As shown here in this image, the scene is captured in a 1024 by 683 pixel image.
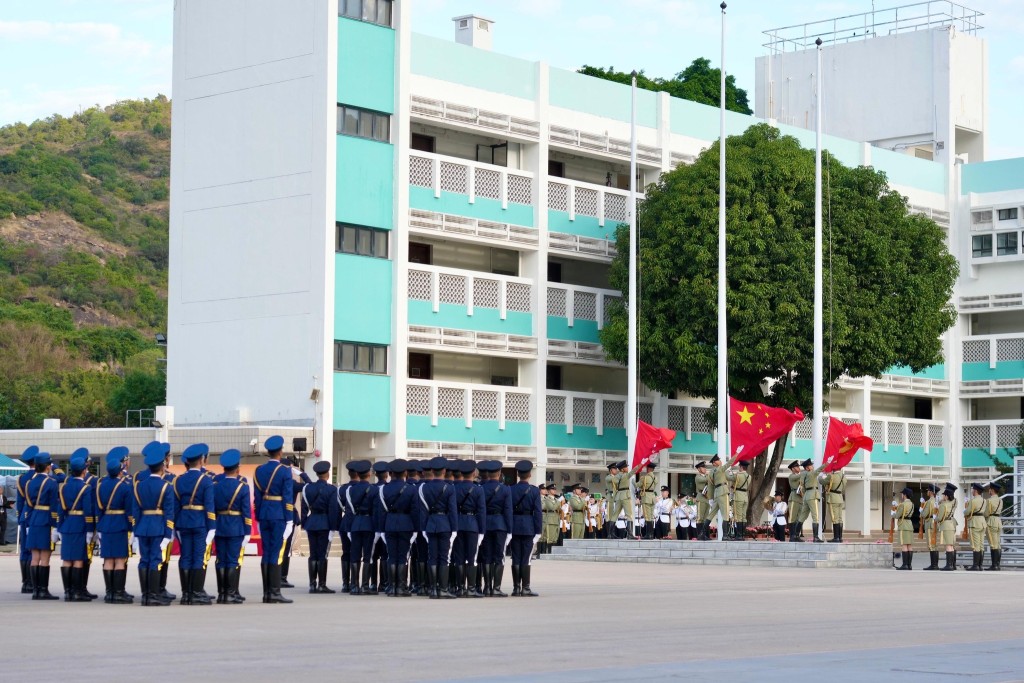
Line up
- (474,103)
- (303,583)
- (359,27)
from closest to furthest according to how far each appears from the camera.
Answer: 1. (303,583)
2. (359,27)
3. (474,103)

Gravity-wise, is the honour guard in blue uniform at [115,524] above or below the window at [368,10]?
below

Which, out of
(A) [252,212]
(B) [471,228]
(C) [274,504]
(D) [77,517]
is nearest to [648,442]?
(B) [471,228]

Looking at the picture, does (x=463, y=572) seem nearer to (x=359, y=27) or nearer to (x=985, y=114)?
(x=359, y=27)

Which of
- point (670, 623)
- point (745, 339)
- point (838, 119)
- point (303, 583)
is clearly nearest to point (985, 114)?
point (838, 119)

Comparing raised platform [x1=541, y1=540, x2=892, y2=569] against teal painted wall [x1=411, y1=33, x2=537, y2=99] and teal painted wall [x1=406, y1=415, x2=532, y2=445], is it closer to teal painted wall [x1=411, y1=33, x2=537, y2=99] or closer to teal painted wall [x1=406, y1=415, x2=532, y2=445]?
teal painted wall [x1=406, y1=415, x2=532, y2=445]

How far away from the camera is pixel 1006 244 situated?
53.4 meters

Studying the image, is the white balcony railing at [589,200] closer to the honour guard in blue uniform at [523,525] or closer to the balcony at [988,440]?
the balcony at [988,440]

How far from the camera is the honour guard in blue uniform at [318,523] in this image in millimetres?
21359

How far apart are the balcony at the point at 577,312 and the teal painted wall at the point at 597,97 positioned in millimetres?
4889

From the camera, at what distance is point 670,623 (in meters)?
16.4

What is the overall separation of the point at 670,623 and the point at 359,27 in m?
25.9

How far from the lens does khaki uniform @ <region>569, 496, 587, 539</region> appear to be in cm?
3688

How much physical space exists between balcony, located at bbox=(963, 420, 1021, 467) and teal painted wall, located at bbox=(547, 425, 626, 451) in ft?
44.8

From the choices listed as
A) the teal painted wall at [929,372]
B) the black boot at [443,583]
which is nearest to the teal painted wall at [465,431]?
the teal painted wall at [929,372]
